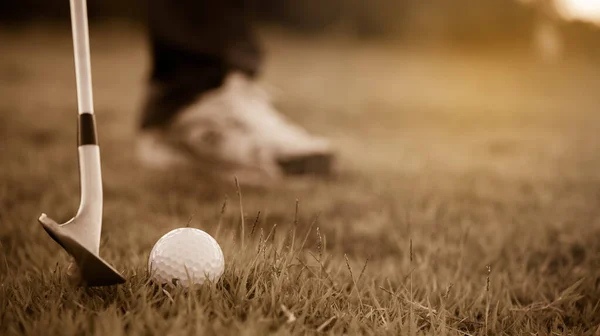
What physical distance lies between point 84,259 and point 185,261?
0.90 ft

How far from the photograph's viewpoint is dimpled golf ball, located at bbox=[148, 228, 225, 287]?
1.40 m

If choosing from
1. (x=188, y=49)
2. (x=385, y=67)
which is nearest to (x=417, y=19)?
(x=385, y=67)

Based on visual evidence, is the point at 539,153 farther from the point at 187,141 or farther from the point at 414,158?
the point at 187,141

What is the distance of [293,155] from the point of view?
10.9ft

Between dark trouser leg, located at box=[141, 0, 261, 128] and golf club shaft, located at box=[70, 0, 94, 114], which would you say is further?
dark trouser leg, located at box=[141, 0, 261, 128]

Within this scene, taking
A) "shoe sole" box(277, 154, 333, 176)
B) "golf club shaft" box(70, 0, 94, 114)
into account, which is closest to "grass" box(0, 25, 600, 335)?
"shoe sole" box(277, 154, 333, 176)

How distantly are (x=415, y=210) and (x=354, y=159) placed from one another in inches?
52.5

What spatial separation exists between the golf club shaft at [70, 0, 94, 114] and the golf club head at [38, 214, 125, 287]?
36 centimetres

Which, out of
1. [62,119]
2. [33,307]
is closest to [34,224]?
[33,307]

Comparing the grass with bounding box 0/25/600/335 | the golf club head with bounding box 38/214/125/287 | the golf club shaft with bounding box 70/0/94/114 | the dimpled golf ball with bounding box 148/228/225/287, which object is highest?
the golf club shaft with bounding box 70/0/94/114

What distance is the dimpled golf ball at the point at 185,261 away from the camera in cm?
140

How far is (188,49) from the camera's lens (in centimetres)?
347

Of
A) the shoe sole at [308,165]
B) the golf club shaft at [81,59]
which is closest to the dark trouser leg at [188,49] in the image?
the shoe sole at [308,165]

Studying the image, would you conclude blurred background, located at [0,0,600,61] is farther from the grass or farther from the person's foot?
the person's foot
